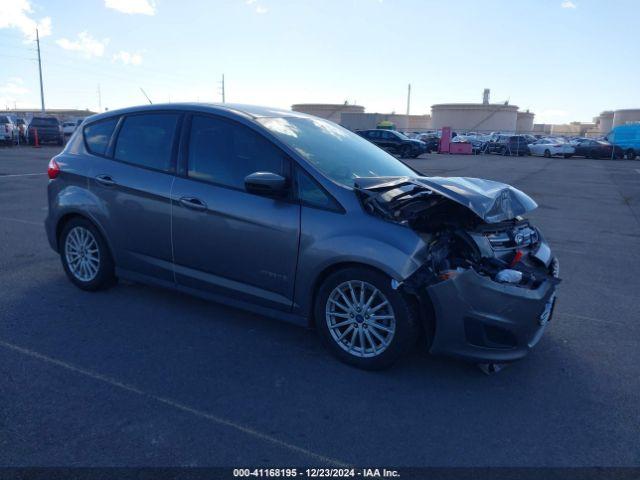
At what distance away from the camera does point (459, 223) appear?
376cm

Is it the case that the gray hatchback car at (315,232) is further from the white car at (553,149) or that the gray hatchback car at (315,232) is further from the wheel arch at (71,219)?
the white car at (553,149)

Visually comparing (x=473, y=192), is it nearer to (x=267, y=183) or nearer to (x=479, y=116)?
(x=267, y=183)

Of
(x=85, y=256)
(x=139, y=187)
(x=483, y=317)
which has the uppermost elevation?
(x=139, y=187)

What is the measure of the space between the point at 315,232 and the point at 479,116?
90817mm

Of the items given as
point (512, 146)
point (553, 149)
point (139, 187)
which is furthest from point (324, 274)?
point (512, 146)

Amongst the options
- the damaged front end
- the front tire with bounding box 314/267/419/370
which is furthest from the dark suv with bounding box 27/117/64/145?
the damaged front end

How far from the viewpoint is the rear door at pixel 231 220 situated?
3.88 m

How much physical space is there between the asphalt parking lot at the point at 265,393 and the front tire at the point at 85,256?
0.14 meters

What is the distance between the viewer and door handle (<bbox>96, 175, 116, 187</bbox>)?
15.5 feet

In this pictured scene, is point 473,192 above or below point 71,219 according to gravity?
above

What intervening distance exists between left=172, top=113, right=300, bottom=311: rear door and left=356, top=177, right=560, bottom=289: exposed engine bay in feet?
2.22

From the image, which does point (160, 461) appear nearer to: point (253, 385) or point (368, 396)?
point (253, 385)

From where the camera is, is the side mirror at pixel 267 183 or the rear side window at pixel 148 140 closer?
the side mirror at pixel 267 183

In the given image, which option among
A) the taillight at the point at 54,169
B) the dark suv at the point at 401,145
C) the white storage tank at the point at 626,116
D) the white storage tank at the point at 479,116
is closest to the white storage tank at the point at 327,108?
the white storage tank at the point at 479,116
